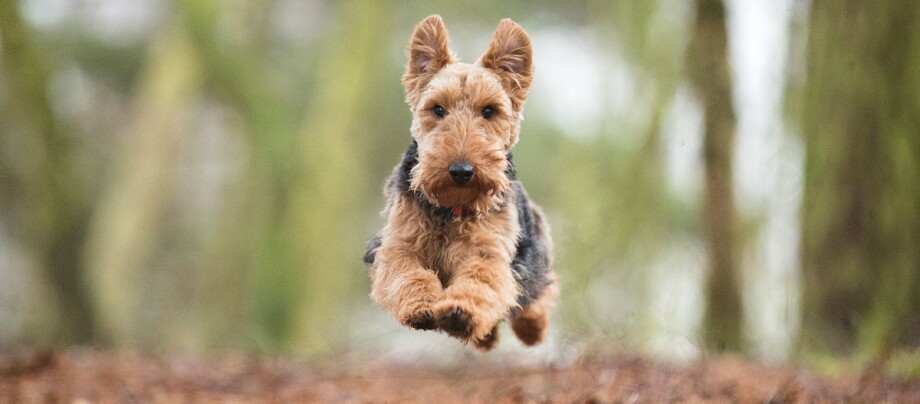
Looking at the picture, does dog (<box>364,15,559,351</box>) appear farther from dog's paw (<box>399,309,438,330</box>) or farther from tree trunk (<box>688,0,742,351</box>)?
tree trunk (<box>688,0,742,351</box>)

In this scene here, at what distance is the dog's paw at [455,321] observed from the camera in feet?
9.36

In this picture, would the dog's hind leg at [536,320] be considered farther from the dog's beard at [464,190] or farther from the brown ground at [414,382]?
the brown ground at [414,382]

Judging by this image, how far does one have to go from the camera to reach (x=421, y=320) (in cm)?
289

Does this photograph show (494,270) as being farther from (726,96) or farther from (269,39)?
(269,39)

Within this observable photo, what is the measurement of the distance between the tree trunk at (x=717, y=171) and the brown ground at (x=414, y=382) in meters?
1.30

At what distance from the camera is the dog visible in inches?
115

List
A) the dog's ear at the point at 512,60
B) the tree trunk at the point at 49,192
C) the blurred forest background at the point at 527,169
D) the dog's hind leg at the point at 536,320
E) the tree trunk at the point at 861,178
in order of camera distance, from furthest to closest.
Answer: the tree trunk at the point at 49,192, the blurred forest background at the point at 527,169, the tree trunk at the point at 861,178, the dog's hind leg at the point at 536,320, the dog's ear at the point at 512,60

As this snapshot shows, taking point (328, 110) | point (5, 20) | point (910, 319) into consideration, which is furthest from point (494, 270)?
point (328, 110)

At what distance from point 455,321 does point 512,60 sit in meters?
0.96

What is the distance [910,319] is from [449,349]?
4243 millimetres

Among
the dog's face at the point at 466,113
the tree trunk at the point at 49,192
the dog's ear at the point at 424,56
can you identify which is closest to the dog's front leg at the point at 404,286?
the dog's face at the point at 466,113

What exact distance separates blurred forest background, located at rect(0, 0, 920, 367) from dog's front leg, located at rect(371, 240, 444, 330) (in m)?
3.30

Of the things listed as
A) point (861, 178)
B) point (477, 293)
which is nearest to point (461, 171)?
point (477, 293)

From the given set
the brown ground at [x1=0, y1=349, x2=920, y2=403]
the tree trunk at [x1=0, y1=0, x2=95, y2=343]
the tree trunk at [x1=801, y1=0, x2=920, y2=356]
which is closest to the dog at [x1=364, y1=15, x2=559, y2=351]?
the brown ground at [x1=0, y1=349, x2=920, y2=403]
